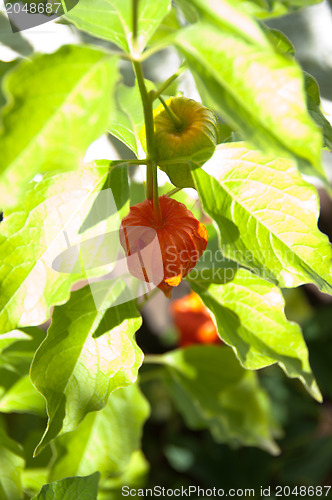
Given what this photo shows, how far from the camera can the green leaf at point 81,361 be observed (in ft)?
1.59

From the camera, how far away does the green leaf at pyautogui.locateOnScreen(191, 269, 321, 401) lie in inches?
20.6

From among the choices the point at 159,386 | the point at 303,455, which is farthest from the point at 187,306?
Result: the point at 303,455

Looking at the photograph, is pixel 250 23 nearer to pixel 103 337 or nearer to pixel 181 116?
pixel 181 116

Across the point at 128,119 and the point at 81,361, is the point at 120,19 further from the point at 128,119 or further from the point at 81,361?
the point at 81,361

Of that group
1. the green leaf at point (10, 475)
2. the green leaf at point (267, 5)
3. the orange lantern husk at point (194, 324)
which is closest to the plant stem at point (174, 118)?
the green leaf at point (267, 5)

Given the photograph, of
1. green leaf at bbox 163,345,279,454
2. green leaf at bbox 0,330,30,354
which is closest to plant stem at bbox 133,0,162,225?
green leaf at bbox 0,330,30,354

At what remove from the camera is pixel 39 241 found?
0.46 m

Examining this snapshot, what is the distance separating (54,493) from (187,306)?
791mm

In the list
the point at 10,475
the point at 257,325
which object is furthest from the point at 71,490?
the point at 257,325

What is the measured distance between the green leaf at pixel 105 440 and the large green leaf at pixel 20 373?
61 mm

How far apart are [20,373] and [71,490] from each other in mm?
214

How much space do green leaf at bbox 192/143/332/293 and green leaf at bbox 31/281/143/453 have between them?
0.47 ft

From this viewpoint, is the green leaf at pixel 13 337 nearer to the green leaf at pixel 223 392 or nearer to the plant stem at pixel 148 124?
the plant stem at pixel 148 124

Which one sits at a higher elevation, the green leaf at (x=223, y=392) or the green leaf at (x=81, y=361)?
the green leaf at (x=81, y=361)
